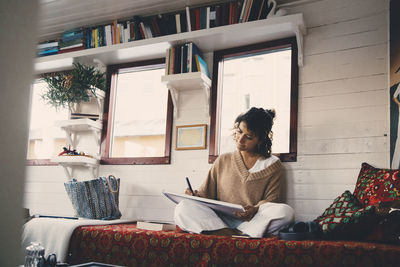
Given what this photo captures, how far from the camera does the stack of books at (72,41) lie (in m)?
3.95

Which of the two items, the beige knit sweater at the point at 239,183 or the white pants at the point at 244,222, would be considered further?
the beige knit sweater at the point at 239,183

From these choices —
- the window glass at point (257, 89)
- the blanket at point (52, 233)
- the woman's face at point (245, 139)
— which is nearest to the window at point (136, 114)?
the window glass at point (257, 89)

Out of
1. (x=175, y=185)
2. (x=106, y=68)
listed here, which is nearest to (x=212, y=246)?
(x=175, y=185)

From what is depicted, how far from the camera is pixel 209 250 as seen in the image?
209 cm

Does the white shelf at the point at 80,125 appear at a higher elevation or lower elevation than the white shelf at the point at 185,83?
lower

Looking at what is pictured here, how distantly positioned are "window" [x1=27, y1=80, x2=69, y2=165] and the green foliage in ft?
1.00

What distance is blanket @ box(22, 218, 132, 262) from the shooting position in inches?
97.1

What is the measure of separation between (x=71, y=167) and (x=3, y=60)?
11.8 ft

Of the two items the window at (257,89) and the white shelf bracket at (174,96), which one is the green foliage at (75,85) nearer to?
the white shelf bracket at (174,96)

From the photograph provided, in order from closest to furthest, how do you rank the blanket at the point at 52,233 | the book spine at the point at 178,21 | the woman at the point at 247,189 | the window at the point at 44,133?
the woman at the point at 247,189 → the blanket at the point at 52,233 → the book spine at the point at 178,21 → the window at the point at 44,133

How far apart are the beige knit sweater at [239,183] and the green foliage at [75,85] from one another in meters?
1.58

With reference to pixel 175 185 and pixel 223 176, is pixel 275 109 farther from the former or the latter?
pixel 175 185

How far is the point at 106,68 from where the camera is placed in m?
3.95

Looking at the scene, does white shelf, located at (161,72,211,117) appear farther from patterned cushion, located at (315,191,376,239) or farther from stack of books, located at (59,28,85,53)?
patterned cushion, located at (315,191,376,239)
